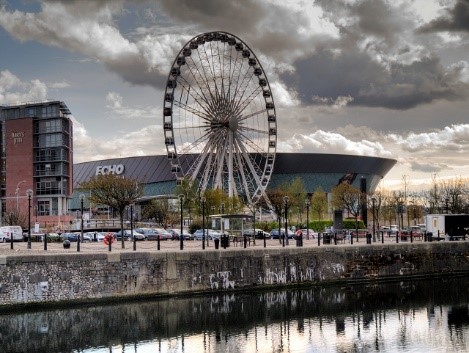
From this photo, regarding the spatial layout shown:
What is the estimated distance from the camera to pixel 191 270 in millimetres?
44156

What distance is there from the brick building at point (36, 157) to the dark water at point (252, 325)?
260 ft

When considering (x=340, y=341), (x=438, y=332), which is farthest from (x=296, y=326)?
(x=438, y=332)

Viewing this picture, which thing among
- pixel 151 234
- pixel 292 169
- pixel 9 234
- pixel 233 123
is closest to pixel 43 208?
pixel 233 123

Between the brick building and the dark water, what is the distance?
79.4m

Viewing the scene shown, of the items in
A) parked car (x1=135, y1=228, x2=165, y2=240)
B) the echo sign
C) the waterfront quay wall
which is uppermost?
the echo sign

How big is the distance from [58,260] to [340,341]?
15.7m

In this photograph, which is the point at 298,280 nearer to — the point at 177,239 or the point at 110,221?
the point at 177,239

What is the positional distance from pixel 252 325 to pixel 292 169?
13688cm

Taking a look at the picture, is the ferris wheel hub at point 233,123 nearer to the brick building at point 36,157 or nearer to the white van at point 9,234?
the white van at point 9,234

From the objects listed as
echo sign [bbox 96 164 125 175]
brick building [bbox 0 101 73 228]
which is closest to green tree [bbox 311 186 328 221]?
brick building [bbox 0 101 73 228]

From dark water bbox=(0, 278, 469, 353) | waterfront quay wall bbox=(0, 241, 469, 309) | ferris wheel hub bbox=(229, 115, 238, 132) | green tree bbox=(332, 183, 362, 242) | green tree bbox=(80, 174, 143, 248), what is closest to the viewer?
dark water bbox=(0, 278, 469, 353)

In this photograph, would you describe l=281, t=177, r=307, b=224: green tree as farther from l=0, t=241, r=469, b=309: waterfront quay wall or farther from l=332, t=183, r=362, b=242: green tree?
l=0, t=241, r=469, b=309: waterfront quay wall

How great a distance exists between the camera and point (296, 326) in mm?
37312

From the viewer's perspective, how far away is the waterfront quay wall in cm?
3862
